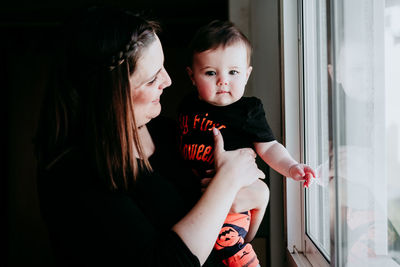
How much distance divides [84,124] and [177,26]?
2849 millimetres

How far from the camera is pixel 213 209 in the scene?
3.04ft

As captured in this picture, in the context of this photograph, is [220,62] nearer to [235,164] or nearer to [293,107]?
[235,164]

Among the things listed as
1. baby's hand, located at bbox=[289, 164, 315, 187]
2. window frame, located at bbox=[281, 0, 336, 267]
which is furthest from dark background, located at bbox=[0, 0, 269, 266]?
baby's hand, located at bbox=[289, 164, 315, 187]

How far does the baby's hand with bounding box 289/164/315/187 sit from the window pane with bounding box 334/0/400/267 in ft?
0.38

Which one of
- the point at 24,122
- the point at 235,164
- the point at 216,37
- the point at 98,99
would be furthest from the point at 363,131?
the point at 24,122

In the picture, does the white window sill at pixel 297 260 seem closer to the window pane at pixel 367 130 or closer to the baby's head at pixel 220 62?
the window pane at pixel 367 130

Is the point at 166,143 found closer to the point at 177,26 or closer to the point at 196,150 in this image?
the point at 196,150

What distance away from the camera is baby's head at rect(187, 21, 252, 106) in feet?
3.99

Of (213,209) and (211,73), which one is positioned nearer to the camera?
(213,209)

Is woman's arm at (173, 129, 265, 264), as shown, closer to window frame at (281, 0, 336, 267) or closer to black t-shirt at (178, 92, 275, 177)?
black t-shirt at (178, 92, 275, 177)

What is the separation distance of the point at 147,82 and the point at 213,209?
1.41ft

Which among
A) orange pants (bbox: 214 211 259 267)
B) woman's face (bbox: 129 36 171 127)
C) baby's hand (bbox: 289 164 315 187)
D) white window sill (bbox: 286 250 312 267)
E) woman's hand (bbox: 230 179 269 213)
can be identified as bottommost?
white window sill (bbox: 286 250 312 267)

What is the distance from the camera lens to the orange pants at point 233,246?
117 cm

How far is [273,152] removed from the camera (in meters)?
1.25
